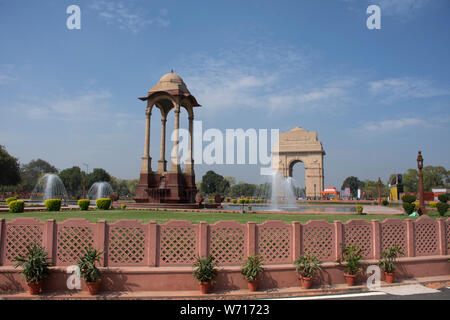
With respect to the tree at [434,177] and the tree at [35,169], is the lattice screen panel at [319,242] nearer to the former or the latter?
the tree at [434,177]

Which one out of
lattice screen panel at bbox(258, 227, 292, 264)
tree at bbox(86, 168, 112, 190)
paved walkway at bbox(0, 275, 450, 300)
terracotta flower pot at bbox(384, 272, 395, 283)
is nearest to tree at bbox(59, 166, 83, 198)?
tree at bbox(86, 168, 112, 190)

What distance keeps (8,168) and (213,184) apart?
145 feet

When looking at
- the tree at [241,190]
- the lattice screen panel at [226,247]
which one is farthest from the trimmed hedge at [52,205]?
the tree at [241,190]

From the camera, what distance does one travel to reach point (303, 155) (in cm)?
6631

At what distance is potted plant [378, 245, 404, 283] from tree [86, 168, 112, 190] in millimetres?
70443

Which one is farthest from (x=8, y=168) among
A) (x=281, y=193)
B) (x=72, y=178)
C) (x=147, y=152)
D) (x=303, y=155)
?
(x=303, y=155)

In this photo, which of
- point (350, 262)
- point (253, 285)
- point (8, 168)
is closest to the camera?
point (253, 285)

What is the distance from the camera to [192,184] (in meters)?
24.9

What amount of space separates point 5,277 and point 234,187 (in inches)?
3615

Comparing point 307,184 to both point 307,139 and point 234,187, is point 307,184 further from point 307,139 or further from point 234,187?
point 234,187

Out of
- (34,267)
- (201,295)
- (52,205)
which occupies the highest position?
(52,205)

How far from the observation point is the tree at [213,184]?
80688 mm

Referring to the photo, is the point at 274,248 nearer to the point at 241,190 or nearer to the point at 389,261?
the point at 389,261
